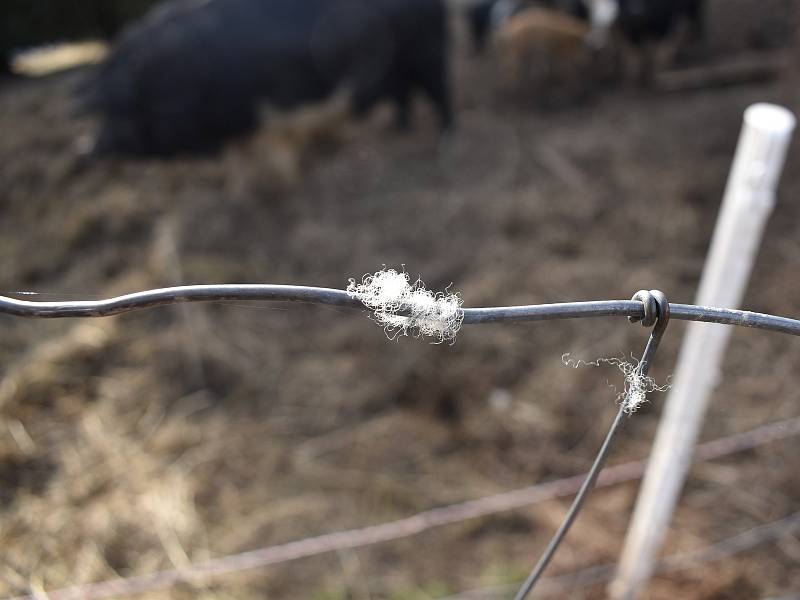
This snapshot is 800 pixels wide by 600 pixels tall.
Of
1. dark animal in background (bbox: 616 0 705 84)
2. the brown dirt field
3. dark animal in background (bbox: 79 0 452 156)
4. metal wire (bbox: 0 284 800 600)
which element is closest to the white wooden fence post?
the brown dirt field

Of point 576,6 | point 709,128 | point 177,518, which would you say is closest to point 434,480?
point 177,518

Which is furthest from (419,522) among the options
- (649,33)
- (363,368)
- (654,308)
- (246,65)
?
(649,33)

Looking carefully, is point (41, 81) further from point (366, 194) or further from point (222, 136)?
point (366, 194)

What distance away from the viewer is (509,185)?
3.83 m

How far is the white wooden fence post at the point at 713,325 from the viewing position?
1149mm

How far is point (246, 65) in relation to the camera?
3672 mm

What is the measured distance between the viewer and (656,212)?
11.0 feet

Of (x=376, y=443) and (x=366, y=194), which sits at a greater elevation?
(x=366, y=194)

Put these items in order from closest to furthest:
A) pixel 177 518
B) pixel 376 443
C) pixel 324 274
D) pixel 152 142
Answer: pixel 177 518 < pixel 376 443 < pixel 324 274 < pixel 152 142

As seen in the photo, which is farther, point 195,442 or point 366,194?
point 366,194

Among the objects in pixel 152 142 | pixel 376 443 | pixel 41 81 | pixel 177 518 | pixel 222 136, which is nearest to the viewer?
pixel 177 518

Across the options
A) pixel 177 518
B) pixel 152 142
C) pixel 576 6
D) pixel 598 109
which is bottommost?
pixel 177 518

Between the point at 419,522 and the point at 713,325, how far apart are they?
93 cm

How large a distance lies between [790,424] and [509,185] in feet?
7.17
